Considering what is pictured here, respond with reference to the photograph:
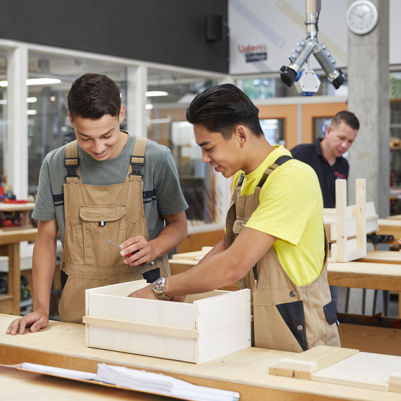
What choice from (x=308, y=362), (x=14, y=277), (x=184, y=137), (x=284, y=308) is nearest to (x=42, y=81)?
(x=14, y=277)

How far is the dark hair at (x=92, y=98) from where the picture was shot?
2318 mm

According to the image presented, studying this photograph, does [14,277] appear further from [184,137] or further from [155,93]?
[184,137]

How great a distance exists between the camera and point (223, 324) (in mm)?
1979

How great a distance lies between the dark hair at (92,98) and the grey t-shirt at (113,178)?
0.24 m

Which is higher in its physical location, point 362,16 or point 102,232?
point 362,16

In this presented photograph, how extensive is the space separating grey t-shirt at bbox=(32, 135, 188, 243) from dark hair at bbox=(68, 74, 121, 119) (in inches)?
9.3

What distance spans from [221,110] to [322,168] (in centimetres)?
309

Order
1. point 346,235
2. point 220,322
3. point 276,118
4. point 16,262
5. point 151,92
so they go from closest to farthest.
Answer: point 220,322 < point 346,235 < point 16,262 < point 151,92 < point 276,118

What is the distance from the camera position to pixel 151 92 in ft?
27.4

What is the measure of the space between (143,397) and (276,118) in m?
7.37

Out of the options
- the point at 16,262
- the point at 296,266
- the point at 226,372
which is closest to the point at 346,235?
the point at 296,266

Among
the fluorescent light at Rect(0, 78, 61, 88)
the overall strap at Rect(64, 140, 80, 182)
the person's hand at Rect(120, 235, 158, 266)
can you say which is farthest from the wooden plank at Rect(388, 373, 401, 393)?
the fluorescent light at Rect(0, 78, 61, 88)

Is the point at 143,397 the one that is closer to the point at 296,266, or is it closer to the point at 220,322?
the point at 220,322

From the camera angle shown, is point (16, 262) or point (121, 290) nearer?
point (121, 290)
